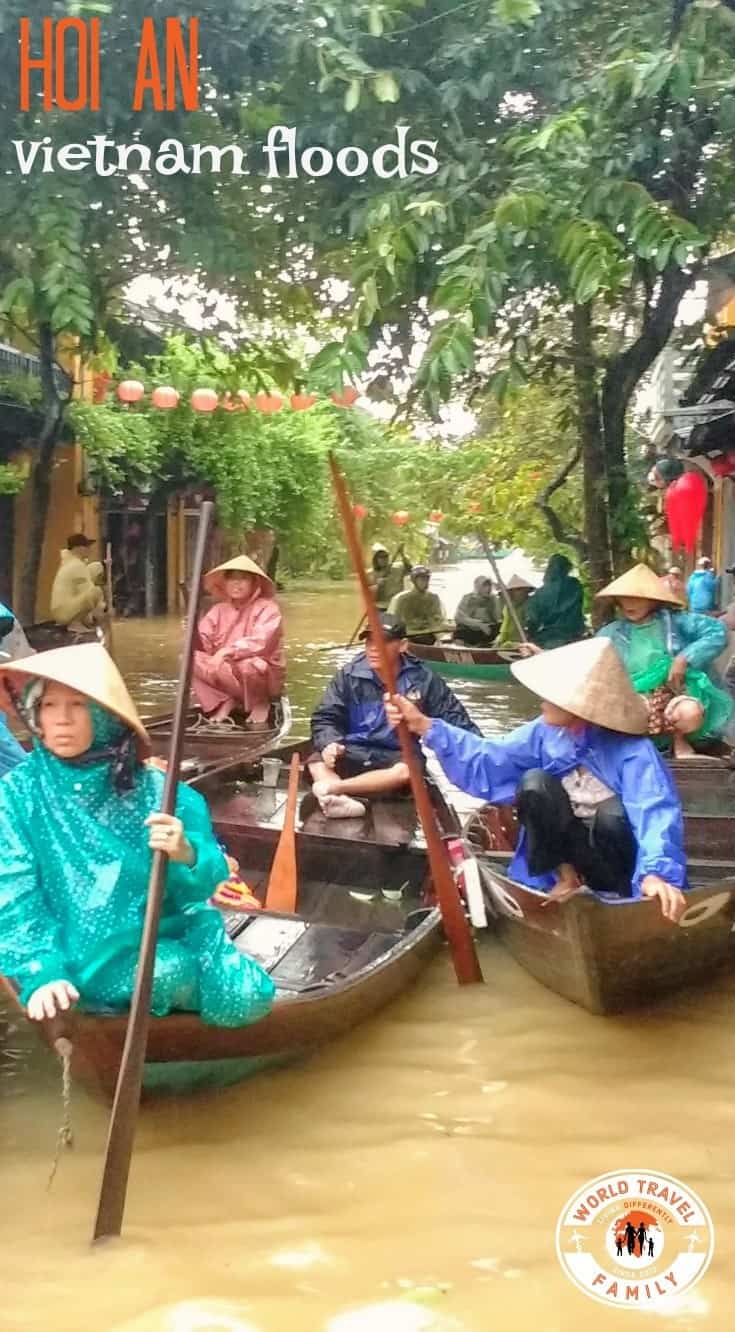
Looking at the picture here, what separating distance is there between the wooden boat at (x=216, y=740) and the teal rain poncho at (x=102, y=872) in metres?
2.51

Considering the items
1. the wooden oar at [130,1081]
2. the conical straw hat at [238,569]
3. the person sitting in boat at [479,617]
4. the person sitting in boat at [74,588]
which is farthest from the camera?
the person sitting in boat at [479,617]

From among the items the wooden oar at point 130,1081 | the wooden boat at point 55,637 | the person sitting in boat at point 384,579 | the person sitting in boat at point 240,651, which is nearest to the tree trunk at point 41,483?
the wooden boat at point 55,637

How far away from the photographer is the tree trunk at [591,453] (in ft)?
25.8

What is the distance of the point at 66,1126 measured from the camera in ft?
8.32

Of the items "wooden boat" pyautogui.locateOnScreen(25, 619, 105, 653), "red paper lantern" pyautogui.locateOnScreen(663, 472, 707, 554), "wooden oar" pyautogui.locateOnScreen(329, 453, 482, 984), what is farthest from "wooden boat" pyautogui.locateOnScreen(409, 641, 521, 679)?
"wooden oar" pyautogui.locateOnScreen(329, 453, 482, 984)

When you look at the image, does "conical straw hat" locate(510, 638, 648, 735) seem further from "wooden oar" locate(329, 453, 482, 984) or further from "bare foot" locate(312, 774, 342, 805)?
"bare foot" locate(312, 774, 342, 805)

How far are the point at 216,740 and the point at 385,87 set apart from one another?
2827 millimetres

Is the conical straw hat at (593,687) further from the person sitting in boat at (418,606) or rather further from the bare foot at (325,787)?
the person sitting in boat at (418,606)

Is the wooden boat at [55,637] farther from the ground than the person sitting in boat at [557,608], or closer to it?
closer to it

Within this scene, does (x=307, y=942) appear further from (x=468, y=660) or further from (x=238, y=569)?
(x=468, y=660)

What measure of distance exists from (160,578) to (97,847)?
1427 cm

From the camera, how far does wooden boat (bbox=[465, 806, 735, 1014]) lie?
9.46 ft

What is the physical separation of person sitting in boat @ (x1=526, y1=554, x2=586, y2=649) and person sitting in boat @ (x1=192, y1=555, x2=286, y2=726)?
3476 mm

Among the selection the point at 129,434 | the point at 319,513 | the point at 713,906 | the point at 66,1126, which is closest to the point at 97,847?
the point at 66,1126
